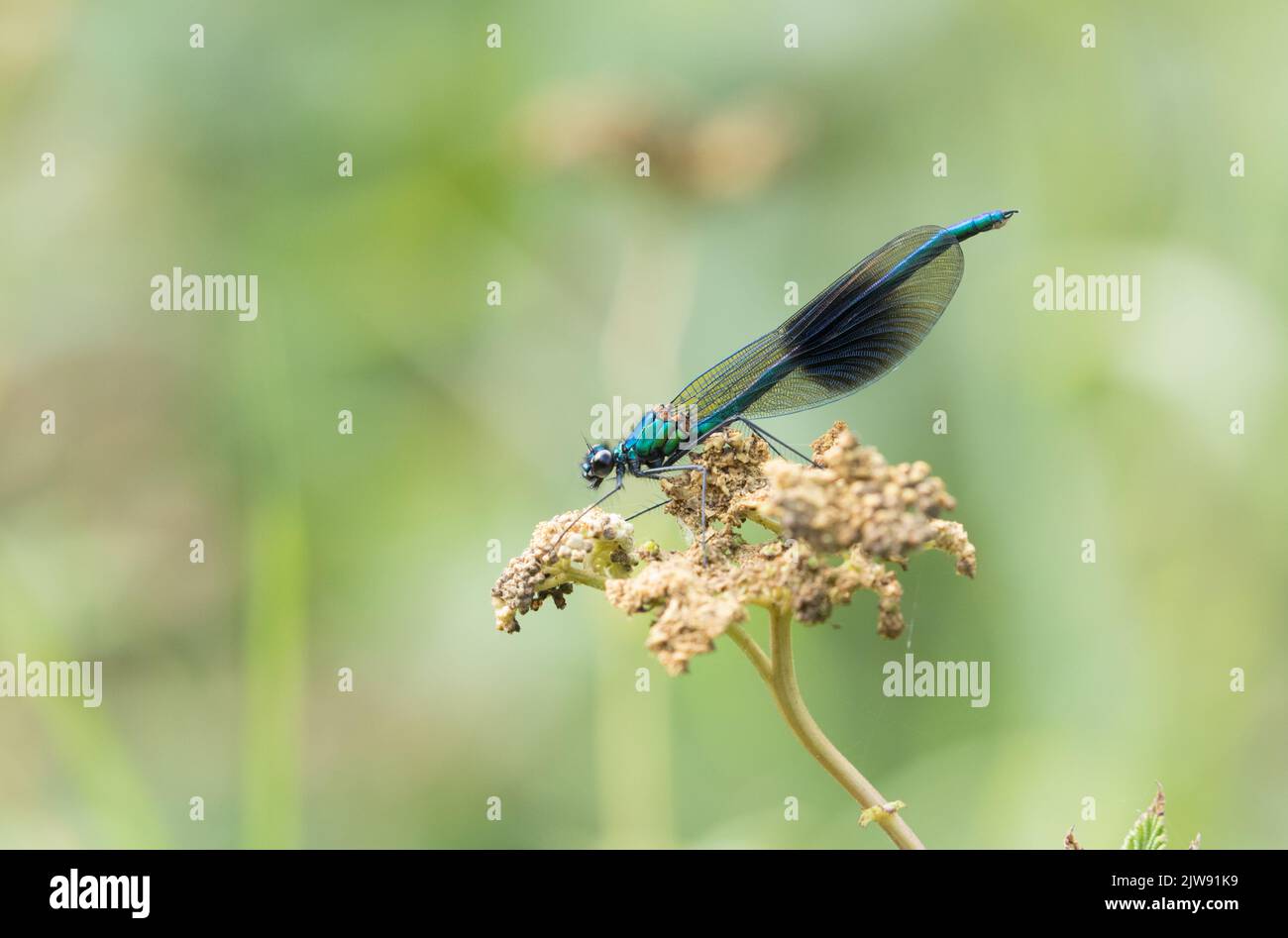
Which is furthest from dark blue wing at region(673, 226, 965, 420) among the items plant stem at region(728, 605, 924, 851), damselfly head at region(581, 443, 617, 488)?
plant stem at region(728, 605, 924, 851)

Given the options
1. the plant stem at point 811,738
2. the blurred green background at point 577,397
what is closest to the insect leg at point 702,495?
the plant stem at point 811,738

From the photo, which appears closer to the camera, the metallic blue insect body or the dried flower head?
the dried flower head

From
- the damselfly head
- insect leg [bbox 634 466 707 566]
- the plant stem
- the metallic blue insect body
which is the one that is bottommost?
the plant stem

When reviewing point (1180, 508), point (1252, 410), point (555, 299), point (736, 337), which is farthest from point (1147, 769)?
point (555, 299)

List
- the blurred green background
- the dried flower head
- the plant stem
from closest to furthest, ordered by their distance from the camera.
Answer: the plant stem, the dried flower head, the blurred green background

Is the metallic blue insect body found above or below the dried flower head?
above

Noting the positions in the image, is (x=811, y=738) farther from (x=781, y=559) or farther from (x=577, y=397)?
(x=577, y=397)

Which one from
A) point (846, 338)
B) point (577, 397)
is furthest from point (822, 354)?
point (577, 397)

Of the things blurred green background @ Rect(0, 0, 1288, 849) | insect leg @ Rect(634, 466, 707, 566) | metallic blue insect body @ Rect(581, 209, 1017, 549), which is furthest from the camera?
blurred green background @ Rect(0, 0, 1288, 849)

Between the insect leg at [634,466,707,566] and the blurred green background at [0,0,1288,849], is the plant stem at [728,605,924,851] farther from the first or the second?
the blurred green background at [0,0,1288,849]
